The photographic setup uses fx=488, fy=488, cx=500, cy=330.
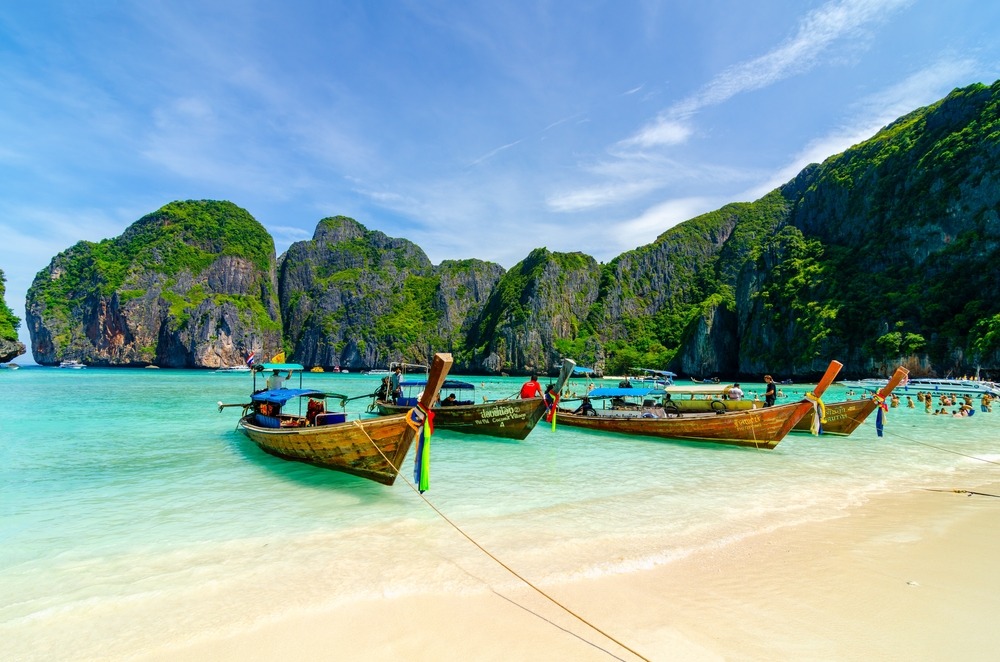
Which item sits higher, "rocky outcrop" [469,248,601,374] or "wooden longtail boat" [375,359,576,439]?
"rocky outcrop" [469,248,601,374]

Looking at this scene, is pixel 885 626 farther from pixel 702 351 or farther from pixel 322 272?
pixel 322 272

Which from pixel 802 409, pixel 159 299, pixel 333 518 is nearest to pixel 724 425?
pixel 802 409

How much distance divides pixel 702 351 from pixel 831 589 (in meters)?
104

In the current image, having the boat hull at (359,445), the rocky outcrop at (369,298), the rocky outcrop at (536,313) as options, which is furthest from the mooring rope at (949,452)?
the rocky outcrop at (369,298)

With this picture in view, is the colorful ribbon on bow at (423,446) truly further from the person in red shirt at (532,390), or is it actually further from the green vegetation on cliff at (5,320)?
the green vegetation on cliff at (5,320)

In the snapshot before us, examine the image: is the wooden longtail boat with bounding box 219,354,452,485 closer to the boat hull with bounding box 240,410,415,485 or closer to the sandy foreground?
the boat hull with bounding box 240,410,415,485

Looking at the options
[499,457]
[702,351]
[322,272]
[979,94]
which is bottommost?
[499,457]

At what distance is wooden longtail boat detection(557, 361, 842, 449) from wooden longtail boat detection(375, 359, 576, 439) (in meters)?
3.64

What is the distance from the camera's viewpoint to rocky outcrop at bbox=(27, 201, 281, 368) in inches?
5064

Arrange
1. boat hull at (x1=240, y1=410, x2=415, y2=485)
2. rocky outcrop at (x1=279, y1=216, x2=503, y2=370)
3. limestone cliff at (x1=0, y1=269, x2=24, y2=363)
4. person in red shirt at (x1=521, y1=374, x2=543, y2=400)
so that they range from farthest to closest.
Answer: rocky outcrop at (x1=279, y1=216, x2=503, y2=370), limestone cliff at (x1=0, y1=269, x2=24, y2=363), person in red shirt at (x1=521, y1=374, x2=543, y2=400), boat hull at (x1=240, y1=410, x2=415, y2=485)

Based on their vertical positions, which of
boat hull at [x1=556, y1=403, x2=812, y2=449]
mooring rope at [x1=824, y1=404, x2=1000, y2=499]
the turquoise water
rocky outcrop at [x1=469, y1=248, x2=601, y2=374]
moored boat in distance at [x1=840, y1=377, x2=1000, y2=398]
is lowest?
the turquoise water

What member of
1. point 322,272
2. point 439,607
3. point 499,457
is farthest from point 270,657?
point 322,272

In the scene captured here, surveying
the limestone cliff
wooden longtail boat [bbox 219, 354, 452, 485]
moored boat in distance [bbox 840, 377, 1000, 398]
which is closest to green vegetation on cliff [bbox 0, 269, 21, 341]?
the limestone cliff

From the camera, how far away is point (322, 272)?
571 feet
